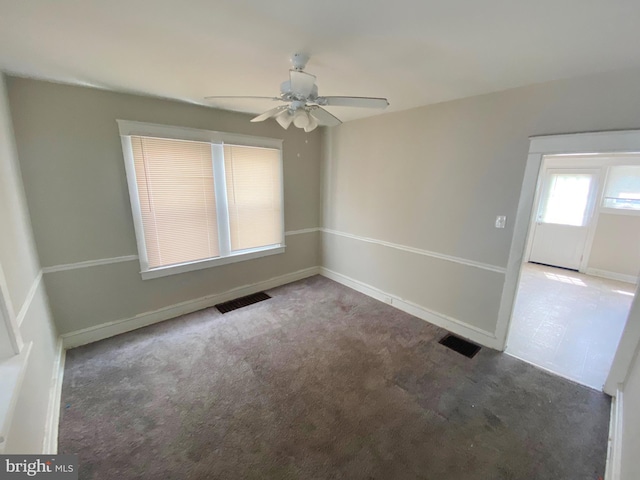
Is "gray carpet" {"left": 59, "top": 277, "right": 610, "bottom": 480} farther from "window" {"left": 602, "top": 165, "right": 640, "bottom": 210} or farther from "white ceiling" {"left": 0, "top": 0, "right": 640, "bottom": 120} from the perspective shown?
"window" {"left": 602, "top": 165, "right": 640, "bottom": 210}

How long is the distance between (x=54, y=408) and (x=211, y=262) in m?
1.79

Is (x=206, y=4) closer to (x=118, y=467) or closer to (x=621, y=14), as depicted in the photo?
(x=621, y=14)

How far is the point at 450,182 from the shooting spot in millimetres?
2713

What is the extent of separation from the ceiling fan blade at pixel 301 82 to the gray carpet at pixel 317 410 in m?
2.18

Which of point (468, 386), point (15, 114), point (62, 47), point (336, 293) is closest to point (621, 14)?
point (468, 386)

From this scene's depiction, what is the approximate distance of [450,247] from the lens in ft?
9.24

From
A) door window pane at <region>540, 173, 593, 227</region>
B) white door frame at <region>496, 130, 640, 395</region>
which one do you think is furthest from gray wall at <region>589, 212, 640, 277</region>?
white door frame at <region>496, 130, 640, 395</region>

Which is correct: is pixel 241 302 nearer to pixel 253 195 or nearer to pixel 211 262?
pixel 211 262

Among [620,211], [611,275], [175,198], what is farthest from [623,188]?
[175,198]

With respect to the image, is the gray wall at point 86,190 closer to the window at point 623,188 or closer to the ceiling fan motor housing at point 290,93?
the ceiling fan motor housing at point 290,93

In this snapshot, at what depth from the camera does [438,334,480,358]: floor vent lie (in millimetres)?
2537

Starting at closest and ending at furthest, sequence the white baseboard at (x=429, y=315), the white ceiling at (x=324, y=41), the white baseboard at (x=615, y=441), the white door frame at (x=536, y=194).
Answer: the white ceiling at (x=324, y=41) < the white baseboard at (x=615, y=441) < the white door frame at (x=536, y=194) < the white baseboard at (x=429, y=315)

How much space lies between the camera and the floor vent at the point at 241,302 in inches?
130

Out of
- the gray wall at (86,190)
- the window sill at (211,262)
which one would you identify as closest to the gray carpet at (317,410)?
the gray wall at (86,190)
